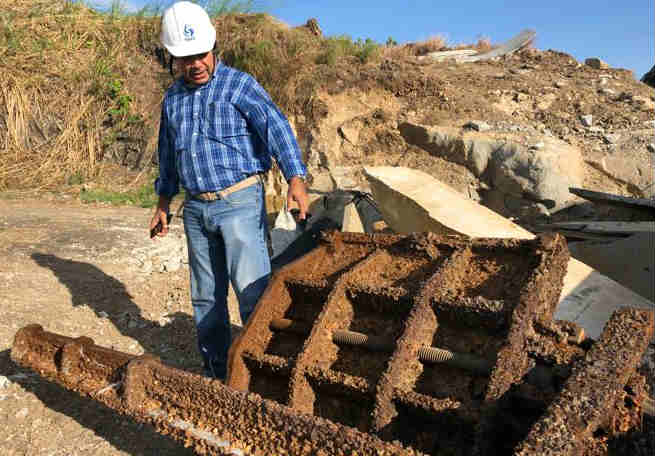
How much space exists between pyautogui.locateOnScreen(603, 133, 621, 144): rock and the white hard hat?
7.26 metres

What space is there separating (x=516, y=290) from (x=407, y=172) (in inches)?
133

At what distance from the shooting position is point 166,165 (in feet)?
10.6

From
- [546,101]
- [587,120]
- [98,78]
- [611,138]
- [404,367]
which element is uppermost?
[546,101]

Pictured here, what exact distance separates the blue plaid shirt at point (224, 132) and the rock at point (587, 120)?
736cm

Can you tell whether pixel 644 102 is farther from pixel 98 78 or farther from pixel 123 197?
pixel 98 78

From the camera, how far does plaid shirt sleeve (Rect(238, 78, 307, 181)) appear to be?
9.37 ft

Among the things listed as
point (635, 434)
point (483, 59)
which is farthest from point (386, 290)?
point (483, 59)

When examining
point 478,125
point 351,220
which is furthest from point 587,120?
point 351,220

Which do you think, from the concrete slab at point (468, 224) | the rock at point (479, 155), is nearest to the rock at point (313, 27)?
the rock at point (479, 155)

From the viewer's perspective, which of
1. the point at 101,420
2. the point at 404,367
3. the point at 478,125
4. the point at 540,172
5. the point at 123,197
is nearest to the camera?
the point at 404,367

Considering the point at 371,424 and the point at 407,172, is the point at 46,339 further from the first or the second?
the point at 407,172

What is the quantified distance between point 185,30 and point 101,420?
2215 millimetres

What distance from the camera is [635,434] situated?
1651mm

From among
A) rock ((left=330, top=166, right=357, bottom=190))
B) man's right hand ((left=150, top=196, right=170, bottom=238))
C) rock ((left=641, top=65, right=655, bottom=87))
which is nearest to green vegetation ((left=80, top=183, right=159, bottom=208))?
rock ((left=330, top=166, right=357, bottom=190))
